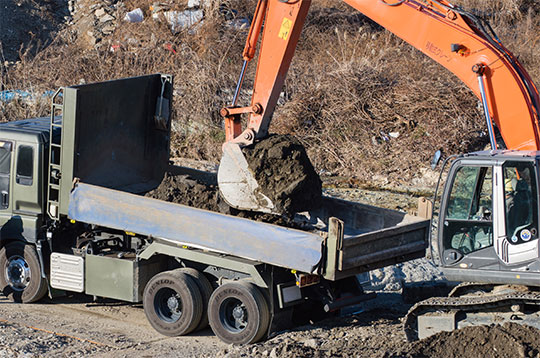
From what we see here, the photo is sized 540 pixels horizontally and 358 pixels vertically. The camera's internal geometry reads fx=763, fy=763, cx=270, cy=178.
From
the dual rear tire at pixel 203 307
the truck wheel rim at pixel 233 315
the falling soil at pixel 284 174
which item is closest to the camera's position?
the dual rear tire at pixel 203 307

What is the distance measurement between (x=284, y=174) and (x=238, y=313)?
1828 mm

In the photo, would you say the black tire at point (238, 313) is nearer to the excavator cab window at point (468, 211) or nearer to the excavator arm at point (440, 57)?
the excavator arm at point (440, 57)

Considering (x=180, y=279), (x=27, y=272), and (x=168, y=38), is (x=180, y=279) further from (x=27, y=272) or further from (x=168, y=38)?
(x=168, y=38)

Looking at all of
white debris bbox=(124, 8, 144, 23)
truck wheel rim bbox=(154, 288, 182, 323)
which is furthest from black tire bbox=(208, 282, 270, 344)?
white debris bbox=(124, 8, 144, 23)

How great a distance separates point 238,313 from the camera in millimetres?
8680

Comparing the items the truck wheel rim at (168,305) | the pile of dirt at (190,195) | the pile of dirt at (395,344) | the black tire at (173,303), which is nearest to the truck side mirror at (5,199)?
the pile of dirt at (190,195)

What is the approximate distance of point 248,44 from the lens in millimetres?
9773

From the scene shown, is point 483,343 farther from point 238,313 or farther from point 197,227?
point 197,227

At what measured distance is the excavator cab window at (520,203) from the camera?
714 centimetres

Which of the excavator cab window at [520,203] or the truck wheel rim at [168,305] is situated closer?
the excavator cab window at [520,203]

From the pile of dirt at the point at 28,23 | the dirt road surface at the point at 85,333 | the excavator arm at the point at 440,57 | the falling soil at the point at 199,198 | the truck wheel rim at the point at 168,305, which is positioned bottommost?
the dirt road surface at the point at 85,333

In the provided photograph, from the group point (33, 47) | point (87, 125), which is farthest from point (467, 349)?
point (33, 47)

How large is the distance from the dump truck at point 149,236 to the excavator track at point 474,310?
894 millimetres

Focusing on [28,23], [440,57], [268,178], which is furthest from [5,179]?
[28,23]
